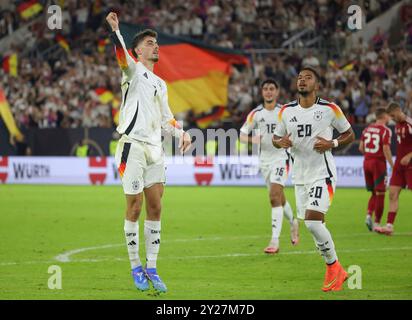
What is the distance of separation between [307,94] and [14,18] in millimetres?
30702

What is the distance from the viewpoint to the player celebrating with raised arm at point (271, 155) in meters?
14.2

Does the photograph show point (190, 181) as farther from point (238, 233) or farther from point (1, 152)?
point (238, 233)

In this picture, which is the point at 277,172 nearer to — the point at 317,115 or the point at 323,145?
the point at 317,115

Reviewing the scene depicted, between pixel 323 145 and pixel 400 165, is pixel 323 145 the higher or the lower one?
the higher one

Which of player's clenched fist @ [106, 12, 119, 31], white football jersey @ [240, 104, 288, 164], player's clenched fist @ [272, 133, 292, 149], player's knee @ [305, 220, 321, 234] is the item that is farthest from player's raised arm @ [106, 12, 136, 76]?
white football jersey @ [240, 104, 288, 164]

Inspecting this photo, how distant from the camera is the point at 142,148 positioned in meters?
9.76

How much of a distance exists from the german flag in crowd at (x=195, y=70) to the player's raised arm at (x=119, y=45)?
20.9 meters

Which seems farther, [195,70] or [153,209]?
[195,70]

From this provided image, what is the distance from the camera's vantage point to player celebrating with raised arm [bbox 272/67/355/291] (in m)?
10.1

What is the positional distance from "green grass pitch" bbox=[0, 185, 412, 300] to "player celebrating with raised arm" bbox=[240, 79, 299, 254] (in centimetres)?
54

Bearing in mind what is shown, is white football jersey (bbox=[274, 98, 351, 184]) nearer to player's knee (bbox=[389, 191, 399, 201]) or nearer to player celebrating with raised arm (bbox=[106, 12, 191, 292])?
player celebrating with raised arm (bbox=[106, 12, 191, 292])

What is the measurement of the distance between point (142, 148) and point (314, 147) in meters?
2.00

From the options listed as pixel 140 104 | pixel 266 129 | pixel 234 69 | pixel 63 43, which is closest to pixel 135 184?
pixel 140 104

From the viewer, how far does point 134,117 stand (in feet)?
31.9
